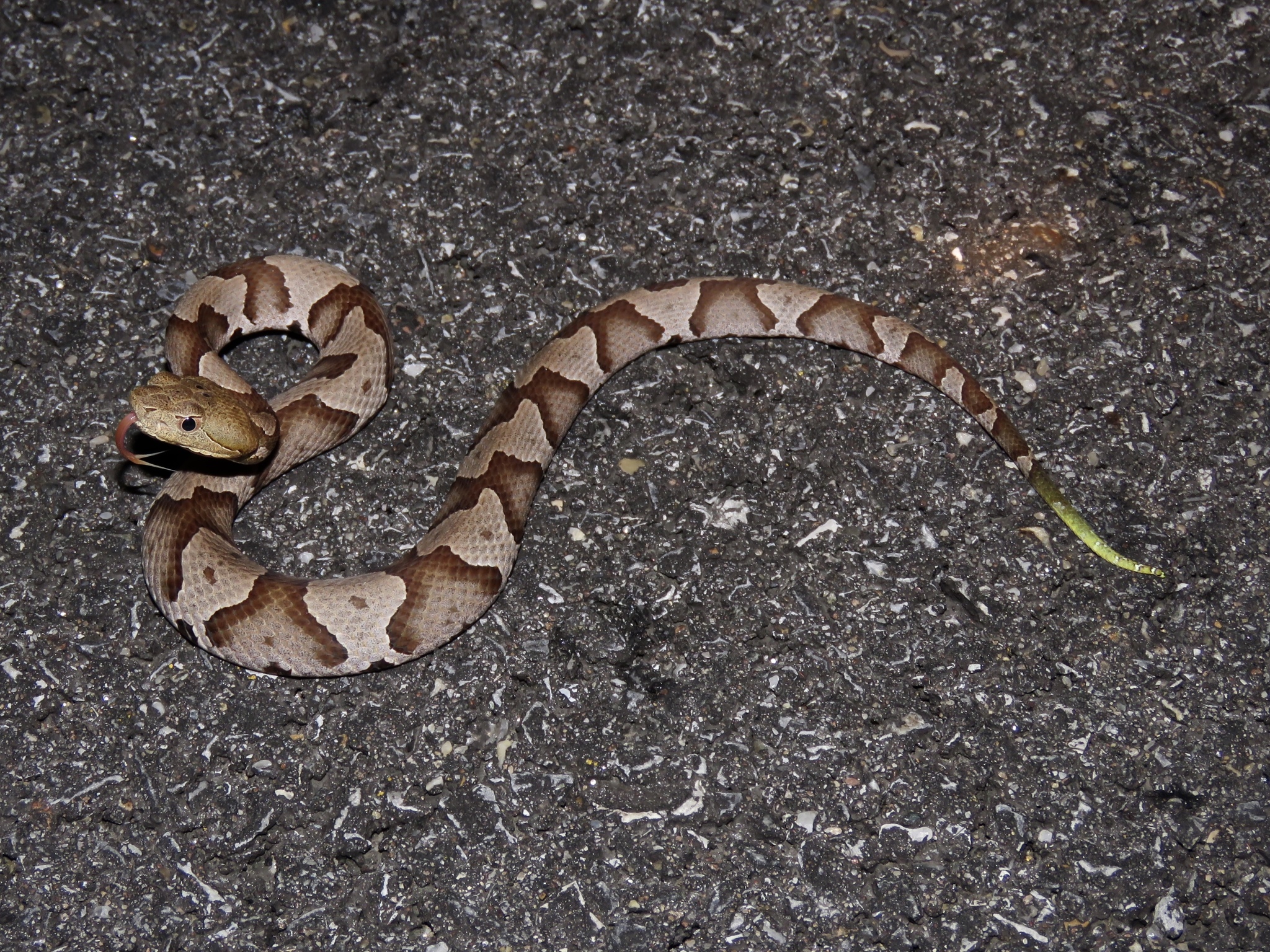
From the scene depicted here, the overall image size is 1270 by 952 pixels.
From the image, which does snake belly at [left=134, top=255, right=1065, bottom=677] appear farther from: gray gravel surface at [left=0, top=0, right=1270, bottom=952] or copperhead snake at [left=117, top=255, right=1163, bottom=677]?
gray gravel surface at [left=0, top=0, right=1270, bottom=952]

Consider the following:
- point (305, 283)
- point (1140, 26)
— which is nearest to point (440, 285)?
point (305, 283)

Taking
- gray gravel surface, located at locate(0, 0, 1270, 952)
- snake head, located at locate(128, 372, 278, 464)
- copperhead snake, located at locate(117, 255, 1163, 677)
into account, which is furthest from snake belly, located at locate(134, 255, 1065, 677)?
snake head, located at locate(128, 372, 278, 464)

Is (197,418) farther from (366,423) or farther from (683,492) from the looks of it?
(683,492)

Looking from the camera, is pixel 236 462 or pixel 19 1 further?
pixel 19 1

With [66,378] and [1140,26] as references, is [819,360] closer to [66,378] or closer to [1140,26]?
[1140,26]

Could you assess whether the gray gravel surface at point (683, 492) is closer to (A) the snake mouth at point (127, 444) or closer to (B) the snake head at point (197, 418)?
(A) the snake mouth at point (127, 444)
